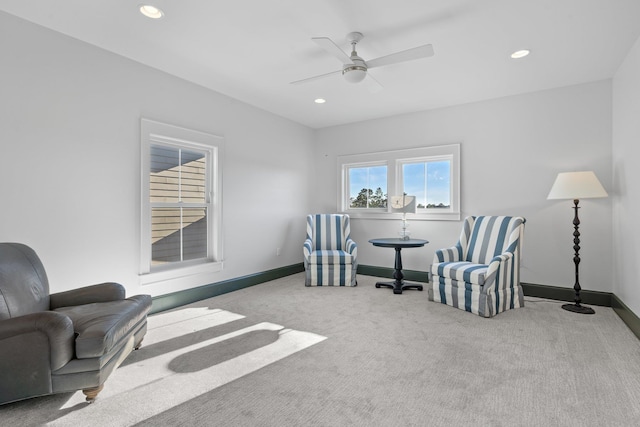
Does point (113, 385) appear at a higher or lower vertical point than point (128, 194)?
lower

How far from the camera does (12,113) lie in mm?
2480

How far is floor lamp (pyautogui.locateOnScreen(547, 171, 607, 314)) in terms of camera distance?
3.30 m

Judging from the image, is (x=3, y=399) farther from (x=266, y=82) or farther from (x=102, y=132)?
(x=266, y=82)

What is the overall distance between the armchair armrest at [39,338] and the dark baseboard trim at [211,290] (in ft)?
5.48

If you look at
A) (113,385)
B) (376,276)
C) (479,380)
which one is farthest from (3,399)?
(376,276)

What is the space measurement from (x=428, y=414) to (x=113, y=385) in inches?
75.8

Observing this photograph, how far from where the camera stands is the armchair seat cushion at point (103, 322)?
1.78 m

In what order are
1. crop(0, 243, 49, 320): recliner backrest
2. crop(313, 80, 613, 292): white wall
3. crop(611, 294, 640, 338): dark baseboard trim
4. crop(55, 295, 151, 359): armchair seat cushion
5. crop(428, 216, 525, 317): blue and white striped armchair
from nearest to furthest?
crop(55, 295, 151, 359): armchair seat cushion, crop(0, 243, 49, 320): recliner backrest, crop(611, 294, 640, 338): dark baseboard trim, crop(428, 216, 525, 317): blue and white striped armchair, crop(313, 80, 613, 292): white wall

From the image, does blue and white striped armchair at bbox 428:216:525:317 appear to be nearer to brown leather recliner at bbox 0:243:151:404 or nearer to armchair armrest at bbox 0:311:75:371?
brown leather recliner at bbox 0:243:151:404

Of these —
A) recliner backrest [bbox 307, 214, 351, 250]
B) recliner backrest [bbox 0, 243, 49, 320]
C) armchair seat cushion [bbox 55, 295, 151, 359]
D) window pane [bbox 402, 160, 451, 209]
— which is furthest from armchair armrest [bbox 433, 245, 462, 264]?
recliner backrest [bbox 0, 243, 49, 320]

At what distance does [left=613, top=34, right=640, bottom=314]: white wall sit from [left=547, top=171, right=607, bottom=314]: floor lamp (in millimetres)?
247

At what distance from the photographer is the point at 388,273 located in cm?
514

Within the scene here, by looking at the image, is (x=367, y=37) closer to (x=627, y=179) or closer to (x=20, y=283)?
(x=627, y=179)

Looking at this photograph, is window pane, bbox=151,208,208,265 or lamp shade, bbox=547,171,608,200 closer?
lamp shade, bbox=547,171,608,200
